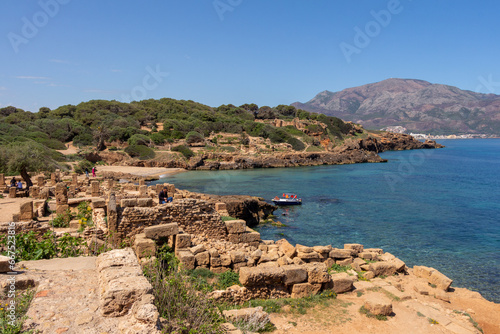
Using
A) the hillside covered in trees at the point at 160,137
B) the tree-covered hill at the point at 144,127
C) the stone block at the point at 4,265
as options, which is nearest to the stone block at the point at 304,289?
the stone block at the point at 4,265

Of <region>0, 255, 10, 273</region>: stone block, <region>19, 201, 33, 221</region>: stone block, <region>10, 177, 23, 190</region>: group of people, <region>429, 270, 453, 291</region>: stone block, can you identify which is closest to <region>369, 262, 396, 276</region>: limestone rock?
<region>429, 270, 453, 291</region>: stone block

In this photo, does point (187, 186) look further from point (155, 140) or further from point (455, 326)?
point (455, 326)

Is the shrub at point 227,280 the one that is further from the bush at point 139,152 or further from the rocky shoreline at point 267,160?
the bush at point 139,152

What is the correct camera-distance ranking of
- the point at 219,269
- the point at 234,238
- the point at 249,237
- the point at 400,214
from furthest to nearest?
the point at 400,214
the point at 249,237
the point at 234,238
the point at 219,269

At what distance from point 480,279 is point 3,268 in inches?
724

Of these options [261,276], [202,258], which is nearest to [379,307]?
[261,276]

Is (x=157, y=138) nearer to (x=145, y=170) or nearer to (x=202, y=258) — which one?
(x=145, y=170)

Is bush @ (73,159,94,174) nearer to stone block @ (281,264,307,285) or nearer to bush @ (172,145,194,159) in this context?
bush @ (172,145,194,159)

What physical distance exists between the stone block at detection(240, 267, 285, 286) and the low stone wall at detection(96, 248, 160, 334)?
4.09m

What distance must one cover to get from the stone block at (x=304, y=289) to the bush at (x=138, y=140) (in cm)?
5958

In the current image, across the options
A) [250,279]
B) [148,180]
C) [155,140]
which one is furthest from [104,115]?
[250,279]

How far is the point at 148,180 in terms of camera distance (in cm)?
4469

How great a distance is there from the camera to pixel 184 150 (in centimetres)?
6494

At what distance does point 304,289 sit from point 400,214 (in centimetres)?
2258
